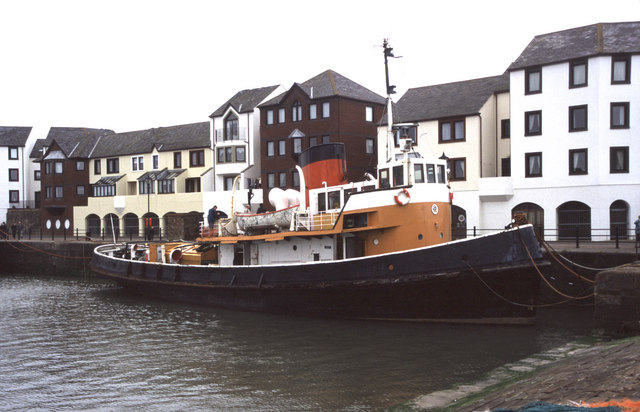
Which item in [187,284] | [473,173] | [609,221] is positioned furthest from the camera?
[473,173]

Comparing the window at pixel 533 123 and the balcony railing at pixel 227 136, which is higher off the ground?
the balcony railing at pixel 227 136

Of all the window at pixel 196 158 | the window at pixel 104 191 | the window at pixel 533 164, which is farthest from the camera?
the window at pixel 104 191

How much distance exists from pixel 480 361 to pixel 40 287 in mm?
24970

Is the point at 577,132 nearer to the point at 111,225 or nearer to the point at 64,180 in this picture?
the point at 111,225

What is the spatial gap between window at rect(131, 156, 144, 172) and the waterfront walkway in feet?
156

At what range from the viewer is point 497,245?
50.2ft

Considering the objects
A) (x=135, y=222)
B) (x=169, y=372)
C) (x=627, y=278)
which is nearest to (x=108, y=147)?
(x=135, y=222)

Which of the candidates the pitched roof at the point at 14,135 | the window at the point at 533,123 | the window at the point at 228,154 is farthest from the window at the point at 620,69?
the pitched roof at the point at 14,135

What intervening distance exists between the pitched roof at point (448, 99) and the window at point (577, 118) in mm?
5050

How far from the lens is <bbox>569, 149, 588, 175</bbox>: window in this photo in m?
30.2

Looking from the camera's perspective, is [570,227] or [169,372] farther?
[570,227]

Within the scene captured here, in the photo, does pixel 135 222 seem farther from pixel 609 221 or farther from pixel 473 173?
pixel 609 221

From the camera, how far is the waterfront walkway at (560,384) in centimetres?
753

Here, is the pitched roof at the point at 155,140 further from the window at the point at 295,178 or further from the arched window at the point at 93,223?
the window at the point at 295,178
